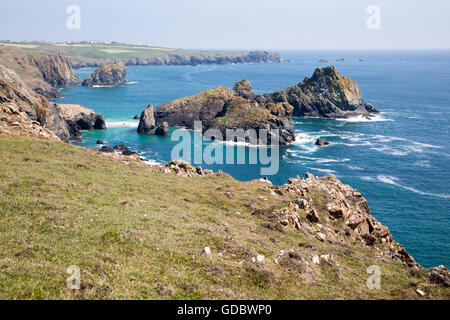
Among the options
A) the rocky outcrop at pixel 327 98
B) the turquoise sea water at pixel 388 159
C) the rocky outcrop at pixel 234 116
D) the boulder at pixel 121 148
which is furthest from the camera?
the rocky outcrop at pixel 327 98

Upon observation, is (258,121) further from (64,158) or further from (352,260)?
(352,260)

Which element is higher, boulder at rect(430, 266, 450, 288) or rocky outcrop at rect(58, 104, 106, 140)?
rocky outcrop at rect(58, 104, 106, 140)

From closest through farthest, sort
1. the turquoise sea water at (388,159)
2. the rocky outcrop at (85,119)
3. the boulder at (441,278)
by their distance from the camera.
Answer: the boulder at (441,278), the turquoise sea water at (388,159), the rocky outcrop at (85,119)

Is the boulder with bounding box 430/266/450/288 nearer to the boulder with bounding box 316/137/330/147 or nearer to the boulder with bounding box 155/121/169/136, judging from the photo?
the boulder with bounding box 316/137/330/147

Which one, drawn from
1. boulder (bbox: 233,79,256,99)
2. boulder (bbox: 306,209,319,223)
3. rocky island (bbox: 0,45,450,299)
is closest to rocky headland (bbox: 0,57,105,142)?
rocky island (bbox: 0,45,450,299)

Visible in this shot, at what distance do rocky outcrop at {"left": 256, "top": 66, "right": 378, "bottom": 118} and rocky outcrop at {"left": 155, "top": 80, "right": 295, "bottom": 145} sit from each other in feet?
110

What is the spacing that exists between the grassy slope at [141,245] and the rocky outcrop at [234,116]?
290 ft

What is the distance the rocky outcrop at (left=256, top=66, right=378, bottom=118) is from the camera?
168 m

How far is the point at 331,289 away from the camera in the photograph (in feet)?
71.4

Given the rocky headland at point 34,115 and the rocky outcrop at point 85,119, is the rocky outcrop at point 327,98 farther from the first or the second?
the rocky headland at point 34,115

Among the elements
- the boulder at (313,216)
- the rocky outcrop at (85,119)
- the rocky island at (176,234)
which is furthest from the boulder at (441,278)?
the rocky outcrop at (85,119)

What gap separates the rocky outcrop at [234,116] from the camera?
127 metres
